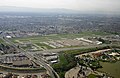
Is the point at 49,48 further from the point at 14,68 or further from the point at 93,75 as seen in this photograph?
the point at 93,75

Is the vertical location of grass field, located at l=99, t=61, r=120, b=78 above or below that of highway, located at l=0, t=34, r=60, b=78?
below

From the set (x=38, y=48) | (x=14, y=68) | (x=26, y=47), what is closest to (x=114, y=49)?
(x=38, y=48)

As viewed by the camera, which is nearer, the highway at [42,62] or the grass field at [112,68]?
the highway at [42,62]

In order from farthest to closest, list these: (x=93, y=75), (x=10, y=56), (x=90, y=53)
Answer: (x=90, y=53)
(x=10, y=56)
(x=93, y=75)

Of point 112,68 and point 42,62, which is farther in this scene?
point 42,62

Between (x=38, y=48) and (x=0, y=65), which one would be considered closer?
(x=0, y=65)

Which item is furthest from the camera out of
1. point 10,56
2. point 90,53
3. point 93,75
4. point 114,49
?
point 114,49

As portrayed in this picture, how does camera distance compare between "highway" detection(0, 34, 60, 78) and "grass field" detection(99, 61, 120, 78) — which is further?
"grass field" detection(99, 61, 120, 78)

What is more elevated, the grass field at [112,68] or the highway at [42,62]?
the highway at [42,62]
